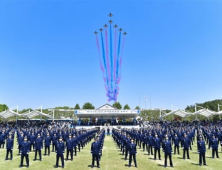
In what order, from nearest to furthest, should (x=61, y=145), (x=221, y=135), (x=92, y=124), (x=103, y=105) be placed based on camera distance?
(x=61, y=145) → (x=221, y=135) → (x=92, y=124) → (x=103, y=105)

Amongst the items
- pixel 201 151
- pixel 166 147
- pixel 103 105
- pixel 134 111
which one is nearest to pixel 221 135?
pixel 201 151

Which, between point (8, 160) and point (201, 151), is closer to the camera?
point (201, 151)

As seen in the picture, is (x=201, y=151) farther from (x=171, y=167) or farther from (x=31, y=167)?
(x=31, y=167)

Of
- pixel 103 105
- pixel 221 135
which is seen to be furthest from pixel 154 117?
pixel 221 135

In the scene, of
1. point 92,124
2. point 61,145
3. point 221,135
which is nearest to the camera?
point 61,145

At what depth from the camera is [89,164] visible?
50.8ft

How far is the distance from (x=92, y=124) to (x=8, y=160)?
40527 mm

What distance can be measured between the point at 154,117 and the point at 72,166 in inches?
3223

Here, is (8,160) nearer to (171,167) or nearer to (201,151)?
(171,167)

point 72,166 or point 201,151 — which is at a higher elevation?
point 201,151

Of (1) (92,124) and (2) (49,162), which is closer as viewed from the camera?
(2) (49,162)

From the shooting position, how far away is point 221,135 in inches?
912

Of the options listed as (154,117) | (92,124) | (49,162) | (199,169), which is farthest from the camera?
(154,117)

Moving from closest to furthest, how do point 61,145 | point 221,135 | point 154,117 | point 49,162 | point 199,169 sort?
point 199,169
point 61,145
point 49,162
point 221,135
point 154,117
